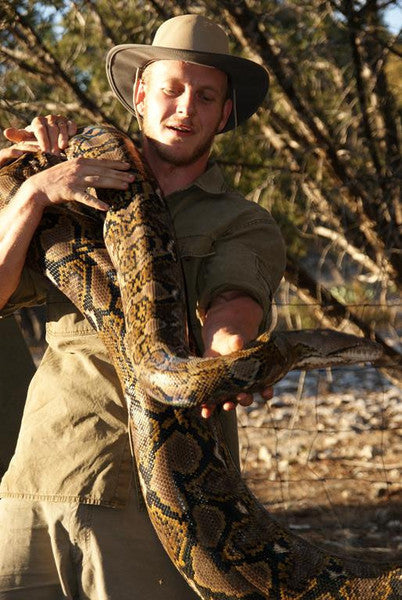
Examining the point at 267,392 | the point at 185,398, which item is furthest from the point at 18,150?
the point at 267,392

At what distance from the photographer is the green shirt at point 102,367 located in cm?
340

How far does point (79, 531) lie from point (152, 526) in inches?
12.7

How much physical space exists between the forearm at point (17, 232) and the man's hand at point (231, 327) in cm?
86

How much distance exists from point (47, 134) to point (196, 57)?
84 cm

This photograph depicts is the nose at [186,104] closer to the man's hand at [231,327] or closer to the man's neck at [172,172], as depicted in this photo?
the man's neck at [172,172]

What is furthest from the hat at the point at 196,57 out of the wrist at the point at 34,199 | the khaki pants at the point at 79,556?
the khaki pants at the point at 79,556

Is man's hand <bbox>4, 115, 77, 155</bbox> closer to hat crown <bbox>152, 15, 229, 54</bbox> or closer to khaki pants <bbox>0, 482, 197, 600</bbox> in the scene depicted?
hat crown <bbox>152, 15, 229, 54</bbox>

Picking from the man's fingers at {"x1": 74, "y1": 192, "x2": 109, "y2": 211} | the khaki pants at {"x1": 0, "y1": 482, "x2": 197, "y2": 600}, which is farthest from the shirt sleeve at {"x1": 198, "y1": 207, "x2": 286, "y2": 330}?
the khaki pants at {"x1": 0, "y1": 482, "x2": 197, "y2": 600}

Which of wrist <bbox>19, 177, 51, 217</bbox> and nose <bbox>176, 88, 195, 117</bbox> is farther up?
nose <bbox>176, 88, 195, 117</bbox>

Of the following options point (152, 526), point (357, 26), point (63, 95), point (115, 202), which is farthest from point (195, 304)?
point (63, 95)

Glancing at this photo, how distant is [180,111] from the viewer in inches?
148

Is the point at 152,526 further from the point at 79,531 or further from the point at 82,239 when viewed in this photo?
the point at 82,239

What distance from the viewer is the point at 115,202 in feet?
12.6

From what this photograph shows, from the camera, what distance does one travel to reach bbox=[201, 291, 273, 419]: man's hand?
10.4 feet
